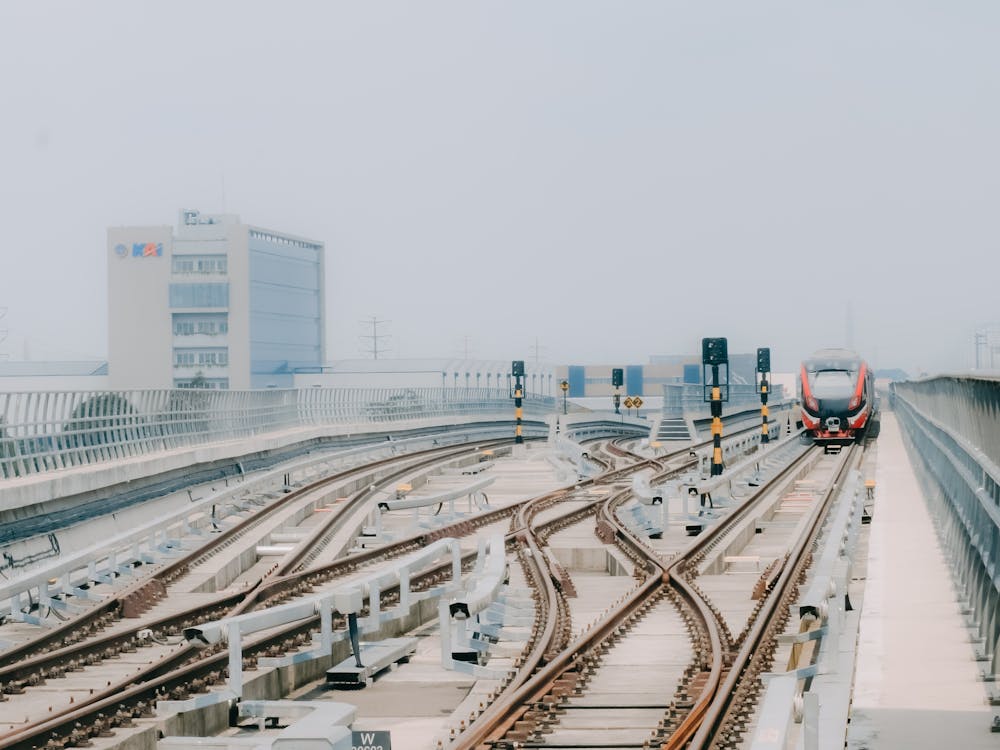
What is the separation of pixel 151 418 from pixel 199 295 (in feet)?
452

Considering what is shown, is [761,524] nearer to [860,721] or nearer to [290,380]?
[860,721]

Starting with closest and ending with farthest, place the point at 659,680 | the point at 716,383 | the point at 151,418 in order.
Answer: the point at 659,680
the point at 151,418
the point at 716,383

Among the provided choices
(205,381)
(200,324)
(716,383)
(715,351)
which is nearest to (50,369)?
(200,324)

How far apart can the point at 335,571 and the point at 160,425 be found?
10.9 m

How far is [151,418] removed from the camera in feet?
90.3

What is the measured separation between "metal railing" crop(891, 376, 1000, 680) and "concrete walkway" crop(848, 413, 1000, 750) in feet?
0.51

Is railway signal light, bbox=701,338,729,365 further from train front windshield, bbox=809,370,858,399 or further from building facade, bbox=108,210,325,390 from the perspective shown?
building facade, bbox=108,210,325,390

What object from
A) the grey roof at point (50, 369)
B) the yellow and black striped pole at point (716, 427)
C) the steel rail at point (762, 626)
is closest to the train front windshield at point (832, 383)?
the yellow and black striped pole at point (716, 427)

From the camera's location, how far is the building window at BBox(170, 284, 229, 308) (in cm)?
16025

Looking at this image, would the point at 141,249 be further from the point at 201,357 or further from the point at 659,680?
the point at 659,680

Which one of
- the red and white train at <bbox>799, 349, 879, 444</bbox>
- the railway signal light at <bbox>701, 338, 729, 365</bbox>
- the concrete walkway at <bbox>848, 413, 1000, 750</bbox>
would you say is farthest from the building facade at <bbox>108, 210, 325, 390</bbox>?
the concrete walkway at <bbox>848, 413, 1000, 750</bbox>

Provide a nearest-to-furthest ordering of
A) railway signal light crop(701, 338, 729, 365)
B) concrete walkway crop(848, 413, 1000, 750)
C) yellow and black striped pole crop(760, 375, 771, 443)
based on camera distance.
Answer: concrete walkway crop(848, 413, 1000, 750) → railway signal light crop(701, 338, 729, 365) → yellow and black striped pole crop(760, 375, 771, 443)

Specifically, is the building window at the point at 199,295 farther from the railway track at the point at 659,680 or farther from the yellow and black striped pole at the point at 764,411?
the railway track at the point at 659,680

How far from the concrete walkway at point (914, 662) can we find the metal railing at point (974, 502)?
0.15 meters
